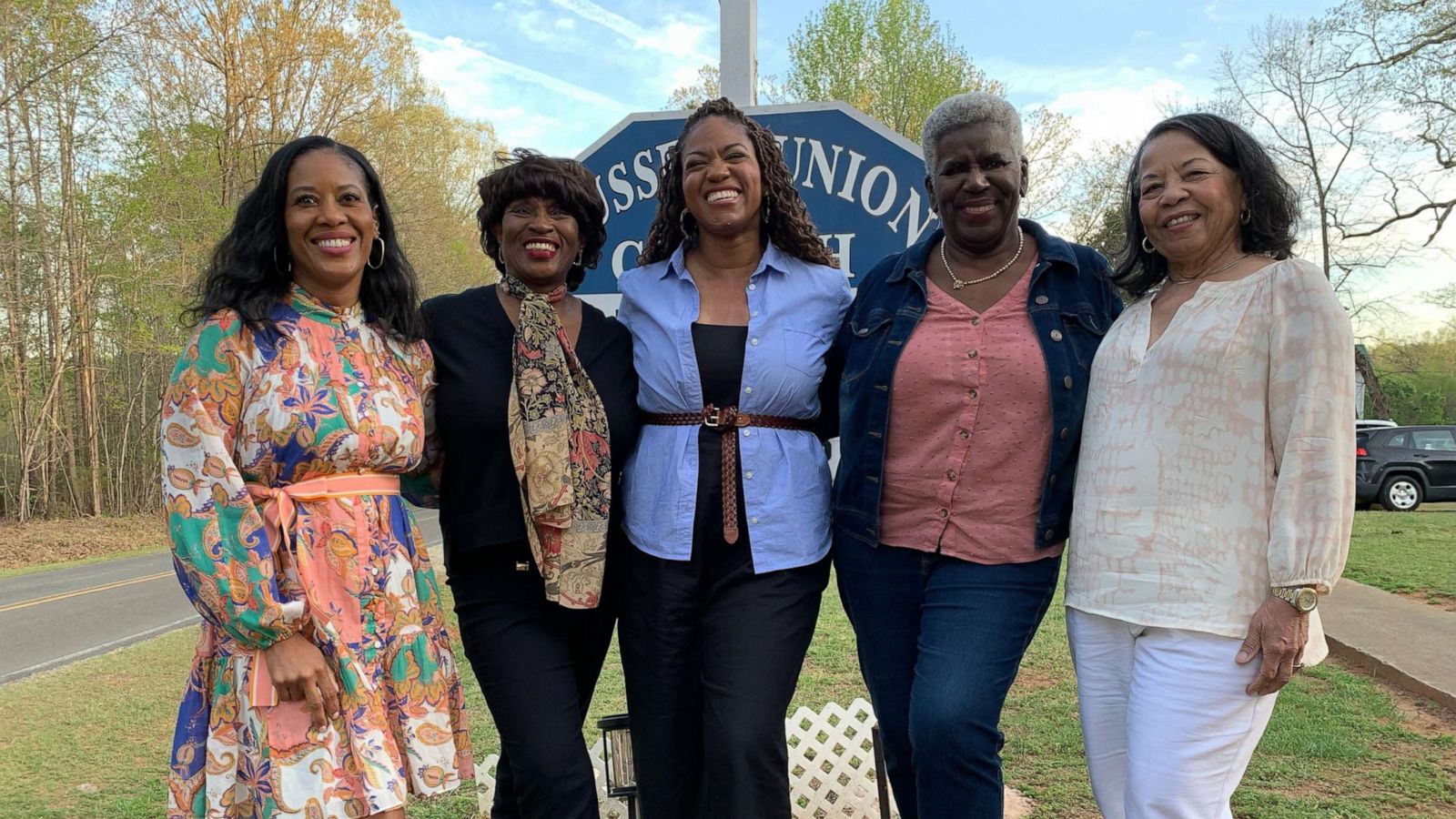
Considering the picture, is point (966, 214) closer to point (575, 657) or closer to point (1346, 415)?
point (1346, 415)

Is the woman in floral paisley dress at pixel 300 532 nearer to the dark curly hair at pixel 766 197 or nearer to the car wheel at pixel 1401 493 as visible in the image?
the dark curly hair at pixel 766 197

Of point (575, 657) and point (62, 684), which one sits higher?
point (575, 657)

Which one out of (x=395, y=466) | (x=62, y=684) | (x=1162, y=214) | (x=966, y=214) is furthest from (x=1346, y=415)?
(x=62, y=684)

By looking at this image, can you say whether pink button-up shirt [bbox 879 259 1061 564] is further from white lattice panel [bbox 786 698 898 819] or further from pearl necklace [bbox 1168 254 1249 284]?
white lattice panel [bbox 786 698 898 819]

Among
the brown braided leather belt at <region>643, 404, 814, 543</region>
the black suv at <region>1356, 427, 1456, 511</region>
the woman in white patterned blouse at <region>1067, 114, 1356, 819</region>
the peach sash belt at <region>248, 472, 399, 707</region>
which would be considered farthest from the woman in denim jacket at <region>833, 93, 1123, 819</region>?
the black suv at <region>1356, 427, 1456, 511</region>

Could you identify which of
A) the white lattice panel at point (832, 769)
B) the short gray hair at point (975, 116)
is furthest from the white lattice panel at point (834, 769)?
the short gray hair at point (975, 116)

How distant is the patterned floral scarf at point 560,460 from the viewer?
8.09ft

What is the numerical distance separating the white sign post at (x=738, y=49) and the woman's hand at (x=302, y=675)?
8.40 feet

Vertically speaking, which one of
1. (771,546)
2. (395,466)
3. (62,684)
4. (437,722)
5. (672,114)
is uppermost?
(672,114)

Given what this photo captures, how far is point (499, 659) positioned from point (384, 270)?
101 centimetres

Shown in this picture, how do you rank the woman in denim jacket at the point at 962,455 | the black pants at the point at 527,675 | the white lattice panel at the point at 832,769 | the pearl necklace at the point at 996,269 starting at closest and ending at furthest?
the woman in denim jacket at the point at 962,455 < the black pants at the point at 527,675 < the pearl necklace at the point at 996,269 < the white lattice panel at the point at 832,769

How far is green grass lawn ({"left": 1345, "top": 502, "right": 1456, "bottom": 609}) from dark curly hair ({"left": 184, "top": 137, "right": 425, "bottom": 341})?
8195 millimetres

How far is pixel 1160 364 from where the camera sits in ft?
7.16

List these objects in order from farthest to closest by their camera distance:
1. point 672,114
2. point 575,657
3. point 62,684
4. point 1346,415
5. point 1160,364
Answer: point 62,684
point 672,114
point 575,657
point 1160,364
point 1346,415
